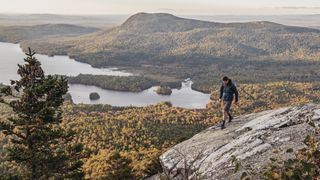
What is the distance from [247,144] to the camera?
90.6 feet

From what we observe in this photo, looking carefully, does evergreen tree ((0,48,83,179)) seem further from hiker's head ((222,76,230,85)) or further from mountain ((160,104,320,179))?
hiker's head ((222,76,230,85))

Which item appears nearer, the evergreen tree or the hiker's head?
the hiker's head

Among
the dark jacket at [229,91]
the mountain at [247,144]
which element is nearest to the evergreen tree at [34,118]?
the mountain at [247,144]

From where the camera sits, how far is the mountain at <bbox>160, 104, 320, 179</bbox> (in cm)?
2464

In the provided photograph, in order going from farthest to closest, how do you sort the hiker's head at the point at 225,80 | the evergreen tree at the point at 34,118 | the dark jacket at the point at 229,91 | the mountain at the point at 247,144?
the evergreen tree at the point at 34,118
the dark jacket at the point at 229,91
the hiker's head at the point at 225,80
the mountain at the point at 247,144

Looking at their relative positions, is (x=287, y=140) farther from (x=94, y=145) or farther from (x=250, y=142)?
(x=94, y=145)

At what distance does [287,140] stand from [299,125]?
8.22 ft

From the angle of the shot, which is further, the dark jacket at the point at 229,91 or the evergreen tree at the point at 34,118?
the evergreen tree at the point at 34,118

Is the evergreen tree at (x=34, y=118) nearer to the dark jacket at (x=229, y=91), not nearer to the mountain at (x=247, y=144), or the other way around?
the mountain at (x=247, y=144)

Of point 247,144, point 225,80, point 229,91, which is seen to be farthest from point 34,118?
point 247,144

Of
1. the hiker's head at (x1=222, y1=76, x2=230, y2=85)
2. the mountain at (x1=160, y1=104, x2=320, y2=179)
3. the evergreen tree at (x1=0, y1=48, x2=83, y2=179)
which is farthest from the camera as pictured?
the evergreen tree at (x1=0, y1=48, x2=83, y2=179)

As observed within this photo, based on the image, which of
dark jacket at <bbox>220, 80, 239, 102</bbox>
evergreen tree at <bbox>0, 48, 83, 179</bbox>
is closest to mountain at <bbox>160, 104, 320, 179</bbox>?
dark jacket at <bbox>220, 80, 239, 102</bbox>

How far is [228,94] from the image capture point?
34.4 metres

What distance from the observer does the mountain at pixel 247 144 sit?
24641 mm
